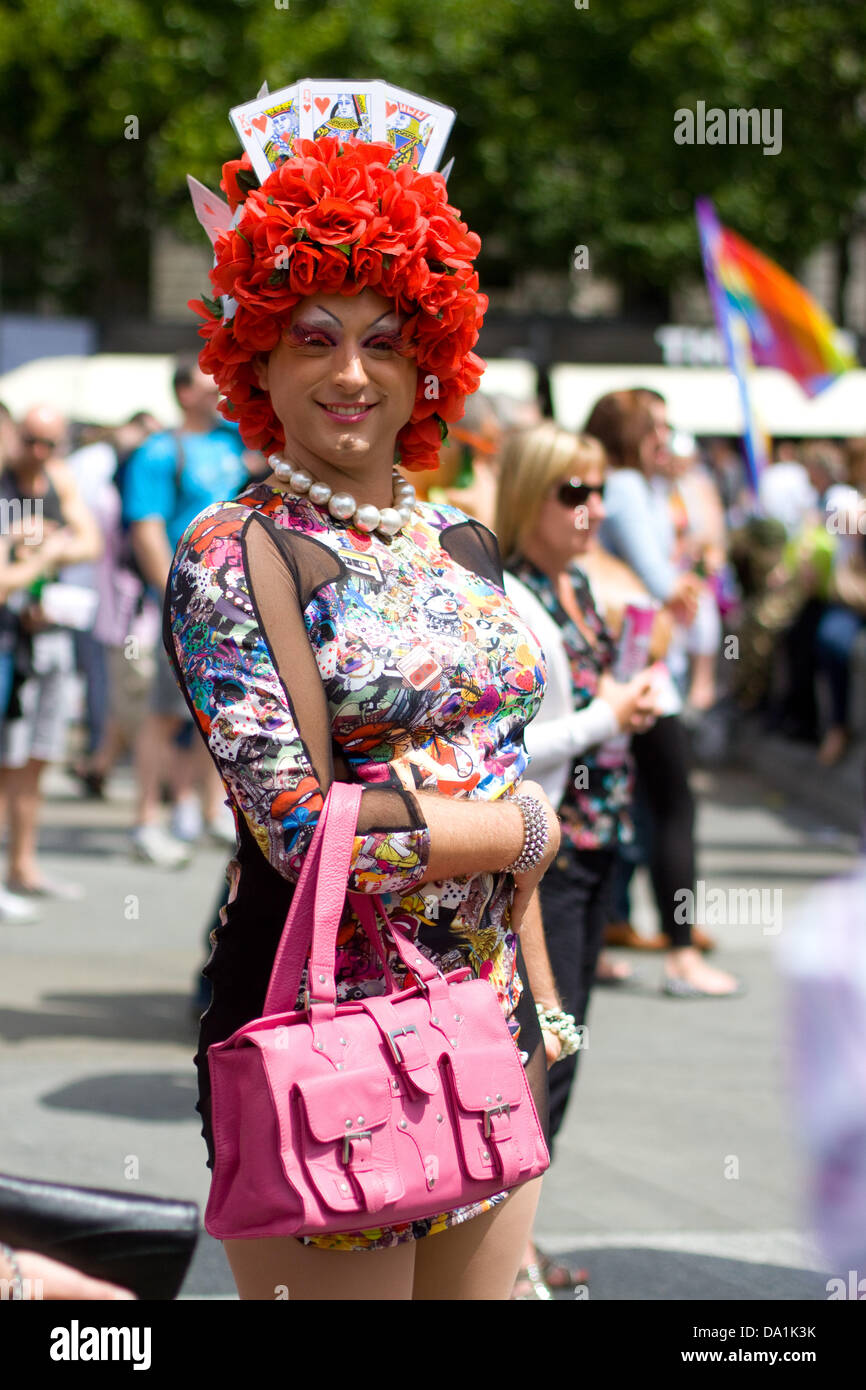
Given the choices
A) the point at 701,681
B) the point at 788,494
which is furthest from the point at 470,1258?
the point at 788,494

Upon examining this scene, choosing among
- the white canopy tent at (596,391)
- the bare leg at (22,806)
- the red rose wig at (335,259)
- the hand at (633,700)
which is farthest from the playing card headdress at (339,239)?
the white canopy tent at (596,391)

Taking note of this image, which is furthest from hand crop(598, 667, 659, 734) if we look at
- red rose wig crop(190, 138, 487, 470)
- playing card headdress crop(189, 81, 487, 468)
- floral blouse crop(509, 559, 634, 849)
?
red rose wig crop(190, 138, 487, 470)

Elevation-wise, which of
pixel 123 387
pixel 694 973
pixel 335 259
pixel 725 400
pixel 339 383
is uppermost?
pixel 335 259

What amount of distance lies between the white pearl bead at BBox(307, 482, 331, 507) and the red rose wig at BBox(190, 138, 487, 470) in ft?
0.60

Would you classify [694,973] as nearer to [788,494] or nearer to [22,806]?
[22,806]

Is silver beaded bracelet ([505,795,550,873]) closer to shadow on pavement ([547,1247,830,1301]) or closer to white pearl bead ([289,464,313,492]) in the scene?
Answer: white pearl bead ([289,464,313,492])

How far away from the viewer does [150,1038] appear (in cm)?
586

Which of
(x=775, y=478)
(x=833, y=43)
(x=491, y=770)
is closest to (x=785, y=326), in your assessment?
A: (x=775, y=478)

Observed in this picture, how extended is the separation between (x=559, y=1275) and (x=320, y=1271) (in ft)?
6.09

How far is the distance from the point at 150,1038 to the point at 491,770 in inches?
145

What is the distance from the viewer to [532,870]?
2445 millimetres

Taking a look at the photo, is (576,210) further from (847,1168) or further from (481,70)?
(847,1168)

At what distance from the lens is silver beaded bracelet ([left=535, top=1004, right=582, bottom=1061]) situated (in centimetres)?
270

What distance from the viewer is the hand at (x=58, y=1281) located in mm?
2795
